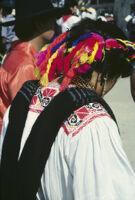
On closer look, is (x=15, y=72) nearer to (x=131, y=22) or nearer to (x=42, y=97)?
(x=42, y=97)

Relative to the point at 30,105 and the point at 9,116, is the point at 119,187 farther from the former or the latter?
the point at 9,116

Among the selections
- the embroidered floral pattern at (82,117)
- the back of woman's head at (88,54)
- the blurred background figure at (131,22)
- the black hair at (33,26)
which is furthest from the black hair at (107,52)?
the blurred background figure at (131,22)

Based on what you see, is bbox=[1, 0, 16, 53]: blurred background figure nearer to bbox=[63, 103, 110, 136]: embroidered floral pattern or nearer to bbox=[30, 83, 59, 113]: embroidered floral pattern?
bbox=[30, 83, 59, 113]: embroidered floral pattern

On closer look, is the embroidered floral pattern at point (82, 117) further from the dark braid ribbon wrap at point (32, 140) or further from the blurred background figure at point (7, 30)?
the blurred background figure at point (7, 30)

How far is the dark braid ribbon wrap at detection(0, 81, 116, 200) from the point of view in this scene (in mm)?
1284

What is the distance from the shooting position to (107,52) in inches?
62.2

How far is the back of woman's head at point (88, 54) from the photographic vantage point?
151 cm

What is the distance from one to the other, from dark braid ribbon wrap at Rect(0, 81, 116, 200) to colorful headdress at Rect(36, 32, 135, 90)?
4.8 inches

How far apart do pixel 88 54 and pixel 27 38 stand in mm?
1511

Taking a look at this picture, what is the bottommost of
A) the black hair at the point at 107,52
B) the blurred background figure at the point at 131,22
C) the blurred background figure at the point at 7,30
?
the blurred background figure at the point at 131,22

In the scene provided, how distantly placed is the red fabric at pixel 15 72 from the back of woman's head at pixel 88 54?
2.42 feet

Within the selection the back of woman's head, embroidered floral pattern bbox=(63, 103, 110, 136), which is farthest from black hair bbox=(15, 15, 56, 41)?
embroidered floral pattern bbox=(63, 103, 110, 136)

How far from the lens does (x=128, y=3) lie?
12.0 meters

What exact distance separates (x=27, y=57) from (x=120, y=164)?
166cm
